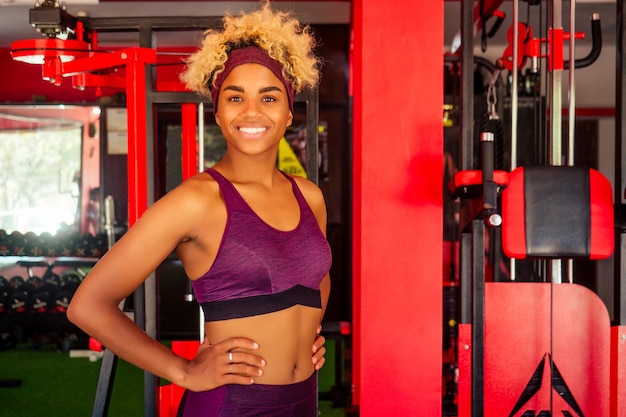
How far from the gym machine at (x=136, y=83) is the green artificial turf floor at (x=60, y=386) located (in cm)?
165

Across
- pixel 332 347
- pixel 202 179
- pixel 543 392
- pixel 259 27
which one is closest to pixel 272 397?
pixel 202 179

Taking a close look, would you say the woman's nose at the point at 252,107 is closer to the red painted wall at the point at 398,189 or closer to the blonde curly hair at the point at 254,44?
the blonde curly hair at the point at 254,44

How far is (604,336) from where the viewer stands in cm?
246

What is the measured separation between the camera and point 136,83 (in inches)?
100

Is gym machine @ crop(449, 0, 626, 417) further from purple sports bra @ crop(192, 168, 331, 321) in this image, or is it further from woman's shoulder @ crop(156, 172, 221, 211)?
woman's shoulder @ crop(156, 172, 221, 211)

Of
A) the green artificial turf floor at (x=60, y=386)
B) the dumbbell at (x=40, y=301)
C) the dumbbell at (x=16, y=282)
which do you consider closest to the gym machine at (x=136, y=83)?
the green artificial turf floor at (x=60, y=386)

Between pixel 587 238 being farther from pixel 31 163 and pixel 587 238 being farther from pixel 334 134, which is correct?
pixel 31 163

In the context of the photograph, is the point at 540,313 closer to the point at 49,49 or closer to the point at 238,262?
the point at 238,262

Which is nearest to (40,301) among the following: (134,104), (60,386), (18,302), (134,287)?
(18,302)

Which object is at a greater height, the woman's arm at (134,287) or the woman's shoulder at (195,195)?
the woman's shoulder at (195,195)

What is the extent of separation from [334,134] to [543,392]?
13.7 ft

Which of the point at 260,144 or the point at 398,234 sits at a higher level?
the point at 260,144

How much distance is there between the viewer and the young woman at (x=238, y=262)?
4.75 ft

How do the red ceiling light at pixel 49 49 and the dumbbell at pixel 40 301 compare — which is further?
the dumbbell at pixel 40 301
